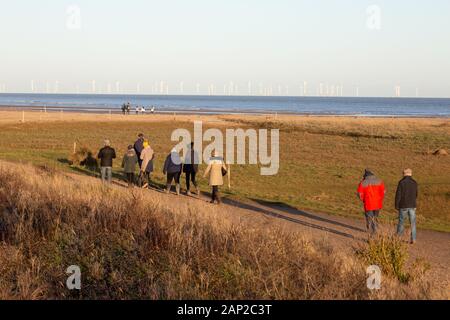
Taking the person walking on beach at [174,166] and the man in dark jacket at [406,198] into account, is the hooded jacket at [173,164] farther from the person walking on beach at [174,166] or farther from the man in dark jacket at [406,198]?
the man in dark jacket at [406,198]

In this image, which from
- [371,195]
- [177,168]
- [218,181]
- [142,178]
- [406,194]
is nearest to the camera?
[406,194]

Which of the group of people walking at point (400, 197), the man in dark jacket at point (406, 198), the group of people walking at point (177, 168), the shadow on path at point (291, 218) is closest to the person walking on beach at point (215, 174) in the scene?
the group of people walking at point (177, 168)

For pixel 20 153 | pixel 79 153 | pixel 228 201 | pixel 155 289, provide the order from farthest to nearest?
pixel 20 153
pixel 79 153
pixel 228 201
pixel 155 289

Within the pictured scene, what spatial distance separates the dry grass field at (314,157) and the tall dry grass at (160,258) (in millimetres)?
8536

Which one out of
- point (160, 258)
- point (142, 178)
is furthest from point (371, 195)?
point (142, 178)

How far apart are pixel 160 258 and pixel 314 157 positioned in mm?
28341

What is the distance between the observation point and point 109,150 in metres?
21.6

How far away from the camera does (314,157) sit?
1476 inches

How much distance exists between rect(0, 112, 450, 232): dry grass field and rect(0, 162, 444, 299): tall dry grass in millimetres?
8536

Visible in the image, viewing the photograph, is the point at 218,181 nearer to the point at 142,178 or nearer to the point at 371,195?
the point at 142,178

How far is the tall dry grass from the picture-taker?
8.48 m
